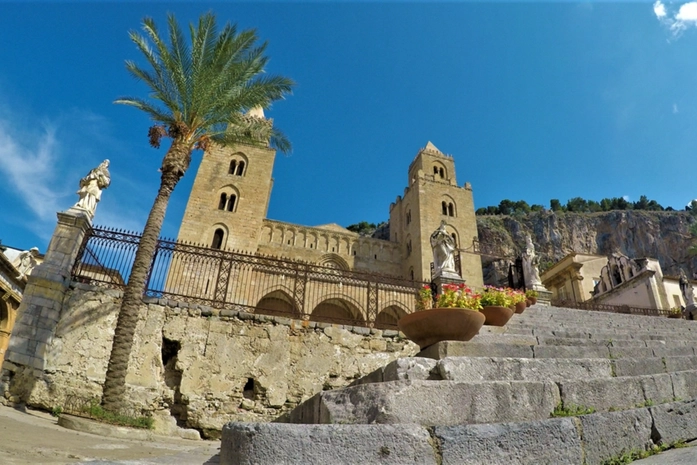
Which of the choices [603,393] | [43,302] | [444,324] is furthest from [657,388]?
[43,302]

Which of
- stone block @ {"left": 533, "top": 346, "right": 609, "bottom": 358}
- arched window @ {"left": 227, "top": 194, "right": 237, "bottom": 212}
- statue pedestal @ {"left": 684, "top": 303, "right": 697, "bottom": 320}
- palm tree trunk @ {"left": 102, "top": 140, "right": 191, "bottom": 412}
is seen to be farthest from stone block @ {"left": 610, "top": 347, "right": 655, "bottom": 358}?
arched window @ {"left": 227, "top": 194, "right": 237, "bottom": 212}

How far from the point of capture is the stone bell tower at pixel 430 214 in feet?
107

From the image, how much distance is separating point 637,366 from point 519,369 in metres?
1.66

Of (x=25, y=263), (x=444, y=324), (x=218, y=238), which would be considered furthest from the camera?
(x=218, y=238)

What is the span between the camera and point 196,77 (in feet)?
32.3

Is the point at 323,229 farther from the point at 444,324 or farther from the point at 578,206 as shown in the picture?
the point at 578,206

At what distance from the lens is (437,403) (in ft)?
9.80

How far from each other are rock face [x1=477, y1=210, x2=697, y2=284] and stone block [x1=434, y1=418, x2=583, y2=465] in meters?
55.8

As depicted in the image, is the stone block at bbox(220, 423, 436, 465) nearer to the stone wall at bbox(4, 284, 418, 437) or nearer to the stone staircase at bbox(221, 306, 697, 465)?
the stone staircase at bbox(221, 306, 697, 465)

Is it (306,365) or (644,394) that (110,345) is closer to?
(306,365)

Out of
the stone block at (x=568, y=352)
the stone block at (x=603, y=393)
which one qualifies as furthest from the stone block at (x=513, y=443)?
the stone block at (x=568, y=352)

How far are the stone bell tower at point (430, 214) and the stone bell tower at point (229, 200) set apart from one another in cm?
1380

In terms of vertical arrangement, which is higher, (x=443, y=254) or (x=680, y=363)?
(x=443, y=254)

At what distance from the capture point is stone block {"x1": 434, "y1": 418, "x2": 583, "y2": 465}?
100 inches
